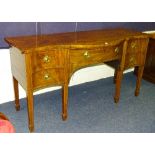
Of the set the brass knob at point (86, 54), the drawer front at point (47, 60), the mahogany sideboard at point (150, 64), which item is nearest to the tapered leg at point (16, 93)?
the drawer front at point (47, 60)

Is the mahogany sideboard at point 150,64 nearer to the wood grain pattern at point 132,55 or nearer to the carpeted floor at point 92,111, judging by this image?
the carpeted floor at point 92,111

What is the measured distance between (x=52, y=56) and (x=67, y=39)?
1.00ft

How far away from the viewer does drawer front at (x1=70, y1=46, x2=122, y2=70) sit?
6.56ft

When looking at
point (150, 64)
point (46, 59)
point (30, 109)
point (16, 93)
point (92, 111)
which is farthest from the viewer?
point (150, 64)

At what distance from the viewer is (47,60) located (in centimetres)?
185

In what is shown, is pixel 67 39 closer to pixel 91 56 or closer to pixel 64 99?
pixel 91 56

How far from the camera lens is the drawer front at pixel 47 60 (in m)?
1.80

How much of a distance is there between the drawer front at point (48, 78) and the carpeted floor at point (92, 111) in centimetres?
44

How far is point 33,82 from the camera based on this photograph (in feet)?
6.12

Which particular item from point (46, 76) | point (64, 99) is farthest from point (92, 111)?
point (46, 76)

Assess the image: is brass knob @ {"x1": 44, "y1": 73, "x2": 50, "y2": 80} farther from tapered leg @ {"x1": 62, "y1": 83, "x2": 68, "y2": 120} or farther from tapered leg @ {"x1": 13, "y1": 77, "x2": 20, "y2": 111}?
tapered leg @ {"x1": 13, "y1": 77, "x2": 20, "y2": 111}
